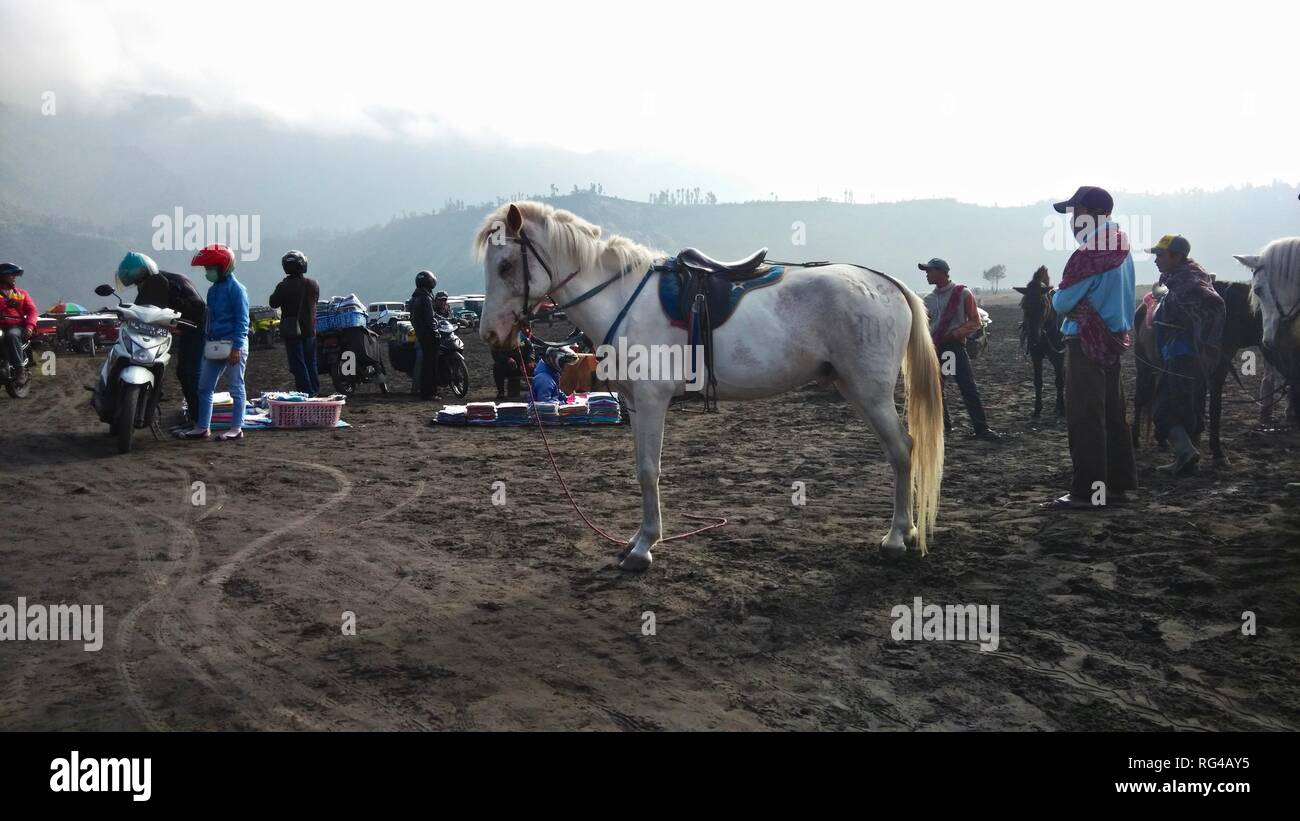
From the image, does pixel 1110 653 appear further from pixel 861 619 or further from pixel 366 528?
pixel 366 528

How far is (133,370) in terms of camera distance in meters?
9.01

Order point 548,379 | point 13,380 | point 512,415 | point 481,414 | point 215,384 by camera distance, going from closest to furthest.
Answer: point 215,384, point 481,414, point 512,415, point 548,379, point 13,380

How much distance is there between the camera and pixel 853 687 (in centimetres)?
365

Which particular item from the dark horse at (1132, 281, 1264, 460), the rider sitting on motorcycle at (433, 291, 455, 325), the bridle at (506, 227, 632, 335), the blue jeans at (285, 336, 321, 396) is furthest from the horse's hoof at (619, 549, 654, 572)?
the rider sitting on motorcycle at (433, 291, 455, 325)

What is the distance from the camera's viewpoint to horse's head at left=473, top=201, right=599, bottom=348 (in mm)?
5324

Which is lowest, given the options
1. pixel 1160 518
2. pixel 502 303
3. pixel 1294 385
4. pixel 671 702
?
pixel 671 702

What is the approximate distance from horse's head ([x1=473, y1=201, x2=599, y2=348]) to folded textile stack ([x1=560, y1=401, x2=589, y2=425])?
594 cm

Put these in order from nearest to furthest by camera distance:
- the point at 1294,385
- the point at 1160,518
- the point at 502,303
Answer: the point at 502,303, the point at 1160,518, the point at 1294,385

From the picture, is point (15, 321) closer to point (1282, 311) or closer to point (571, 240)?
point (571, 240)

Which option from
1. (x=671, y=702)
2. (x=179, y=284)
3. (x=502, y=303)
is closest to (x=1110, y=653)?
(x=671, y=702)

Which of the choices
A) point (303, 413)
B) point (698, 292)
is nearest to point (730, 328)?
point (698, 292)

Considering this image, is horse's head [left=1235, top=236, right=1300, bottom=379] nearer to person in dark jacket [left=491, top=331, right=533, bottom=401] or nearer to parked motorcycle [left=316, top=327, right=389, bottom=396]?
person in dark jacket [left=491, top=331, right=533, bottom=401]

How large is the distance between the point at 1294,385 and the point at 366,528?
25.5 ft

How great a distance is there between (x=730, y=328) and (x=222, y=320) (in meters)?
6.58
